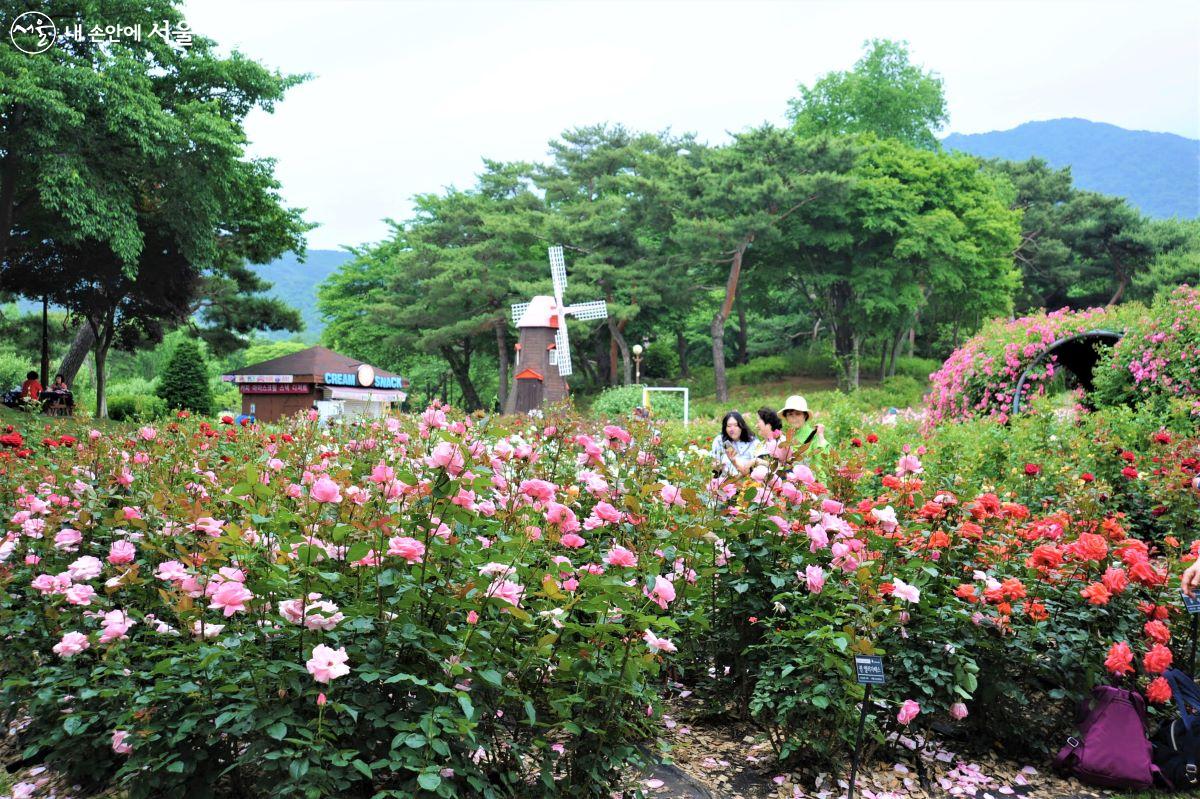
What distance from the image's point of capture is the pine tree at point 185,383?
3148 centimetres

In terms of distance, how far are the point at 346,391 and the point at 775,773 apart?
25418 millimetres

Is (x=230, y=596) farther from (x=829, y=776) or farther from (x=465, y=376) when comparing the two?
(x=465, y=376)

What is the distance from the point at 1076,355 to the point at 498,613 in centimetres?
1365

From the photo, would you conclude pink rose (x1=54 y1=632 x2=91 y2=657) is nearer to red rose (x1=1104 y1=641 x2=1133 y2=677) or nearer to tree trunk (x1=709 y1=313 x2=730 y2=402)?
red rose (x1=1104 y1=641 x2=1133 y2=677)

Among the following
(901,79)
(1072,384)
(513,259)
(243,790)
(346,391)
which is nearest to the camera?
(243,790)

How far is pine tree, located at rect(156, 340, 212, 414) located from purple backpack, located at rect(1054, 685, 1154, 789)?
32298 millimetres

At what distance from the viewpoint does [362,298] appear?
44625 millimetres

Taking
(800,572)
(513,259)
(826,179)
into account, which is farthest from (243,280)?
(800,572)

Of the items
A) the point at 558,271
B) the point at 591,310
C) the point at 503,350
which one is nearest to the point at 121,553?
the point at 591,310

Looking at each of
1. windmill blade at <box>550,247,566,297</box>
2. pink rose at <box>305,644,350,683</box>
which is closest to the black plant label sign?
pink rose at <box>305,644,350,683</box>

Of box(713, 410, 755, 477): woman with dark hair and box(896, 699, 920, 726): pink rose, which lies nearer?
box(896, 699, 920, 726): pink rose

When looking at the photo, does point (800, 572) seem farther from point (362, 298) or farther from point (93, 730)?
point (362, 298)

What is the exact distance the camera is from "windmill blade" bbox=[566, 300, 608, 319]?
30953mm

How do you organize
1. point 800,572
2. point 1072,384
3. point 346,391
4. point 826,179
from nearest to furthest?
point 800,572, point 1072,384, point 346,391, point 826,179
